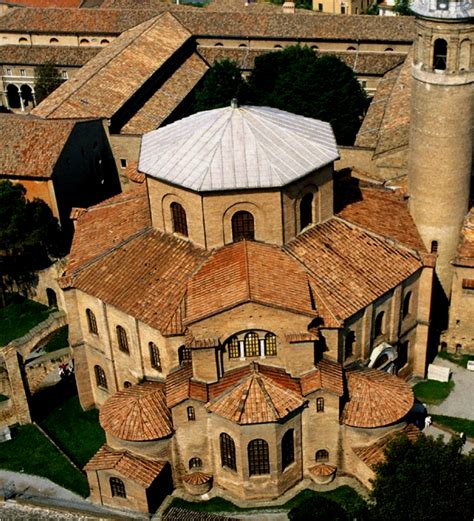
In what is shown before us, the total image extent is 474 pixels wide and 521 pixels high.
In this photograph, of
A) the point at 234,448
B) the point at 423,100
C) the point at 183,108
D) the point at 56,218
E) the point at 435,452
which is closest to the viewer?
the point at 435,452

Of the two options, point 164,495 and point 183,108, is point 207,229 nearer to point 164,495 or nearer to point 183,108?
point 164,495

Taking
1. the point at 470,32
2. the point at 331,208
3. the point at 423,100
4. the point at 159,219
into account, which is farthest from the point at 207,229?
the point at 470,32

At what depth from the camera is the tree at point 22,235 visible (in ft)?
207

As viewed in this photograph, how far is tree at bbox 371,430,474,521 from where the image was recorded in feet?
126

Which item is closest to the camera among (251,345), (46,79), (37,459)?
(251,345)

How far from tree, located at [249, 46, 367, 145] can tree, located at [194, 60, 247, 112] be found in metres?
2.48

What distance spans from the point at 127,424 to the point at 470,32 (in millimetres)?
27801

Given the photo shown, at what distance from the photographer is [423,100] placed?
49094mm

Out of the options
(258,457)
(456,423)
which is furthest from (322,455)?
(456,423)

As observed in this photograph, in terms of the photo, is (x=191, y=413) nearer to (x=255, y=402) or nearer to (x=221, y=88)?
(x=255, y=402)

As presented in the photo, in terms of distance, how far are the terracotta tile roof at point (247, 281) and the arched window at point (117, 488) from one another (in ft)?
32.7

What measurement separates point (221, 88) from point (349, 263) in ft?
119

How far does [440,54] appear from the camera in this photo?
48.4 meters

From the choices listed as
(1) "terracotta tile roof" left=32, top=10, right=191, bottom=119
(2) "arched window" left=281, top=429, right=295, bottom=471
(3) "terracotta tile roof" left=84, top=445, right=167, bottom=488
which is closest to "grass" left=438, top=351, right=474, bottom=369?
(2) "arched window" left=281, top=429, right=295, bottom=471
